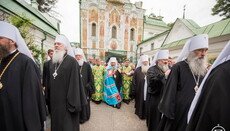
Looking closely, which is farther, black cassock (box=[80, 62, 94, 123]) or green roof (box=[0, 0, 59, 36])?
green roof (box=[0, 0, 59, 36])

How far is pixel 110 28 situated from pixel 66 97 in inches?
801

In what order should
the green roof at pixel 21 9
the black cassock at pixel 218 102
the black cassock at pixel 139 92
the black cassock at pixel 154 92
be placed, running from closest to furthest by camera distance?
the black cassock at pixel 218 102 < the black cassock at pixel 154 92 < the black cassock at pixel 139 92 < the green roof at pixel 21 9

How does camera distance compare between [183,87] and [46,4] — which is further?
[46,4]

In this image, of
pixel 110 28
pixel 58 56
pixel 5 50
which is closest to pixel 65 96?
pixel 58 56

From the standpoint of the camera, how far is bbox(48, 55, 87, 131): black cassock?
208 cm

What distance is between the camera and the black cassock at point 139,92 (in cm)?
384

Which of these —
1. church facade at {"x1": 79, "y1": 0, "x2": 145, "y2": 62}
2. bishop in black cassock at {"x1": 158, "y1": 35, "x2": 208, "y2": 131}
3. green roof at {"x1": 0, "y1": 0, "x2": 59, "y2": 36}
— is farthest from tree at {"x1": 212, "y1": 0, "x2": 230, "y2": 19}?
green roof at {"x1": 0, "y1": 0, "x2": 59, "y2": 36}

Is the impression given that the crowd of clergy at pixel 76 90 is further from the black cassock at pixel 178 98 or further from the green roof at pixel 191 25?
the green roof at pixel 191 25

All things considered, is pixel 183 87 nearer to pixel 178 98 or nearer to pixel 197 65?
pixel 178 98

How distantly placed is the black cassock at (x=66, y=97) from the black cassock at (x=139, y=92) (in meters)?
2.47

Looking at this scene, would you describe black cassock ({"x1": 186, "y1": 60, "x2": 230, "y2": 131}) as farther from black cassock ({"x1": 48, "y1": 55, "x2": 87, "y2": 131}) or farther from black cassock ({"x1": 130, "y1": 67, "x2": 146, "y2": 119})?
black cassock ({"x1": 130, "y1": 67, "x2": 146, "y2": 119})

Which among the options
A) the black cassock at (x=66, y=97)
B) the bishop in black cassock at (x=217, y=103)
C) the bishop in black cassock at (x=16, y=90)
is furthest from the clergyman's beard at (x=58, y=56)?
the bishop in black cassock at (x=217, y=103)

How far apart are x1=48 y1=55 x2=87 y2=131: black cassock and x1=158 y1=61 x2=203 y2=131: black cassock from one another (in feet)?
5.50

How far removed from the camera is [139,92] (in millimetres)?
4148
